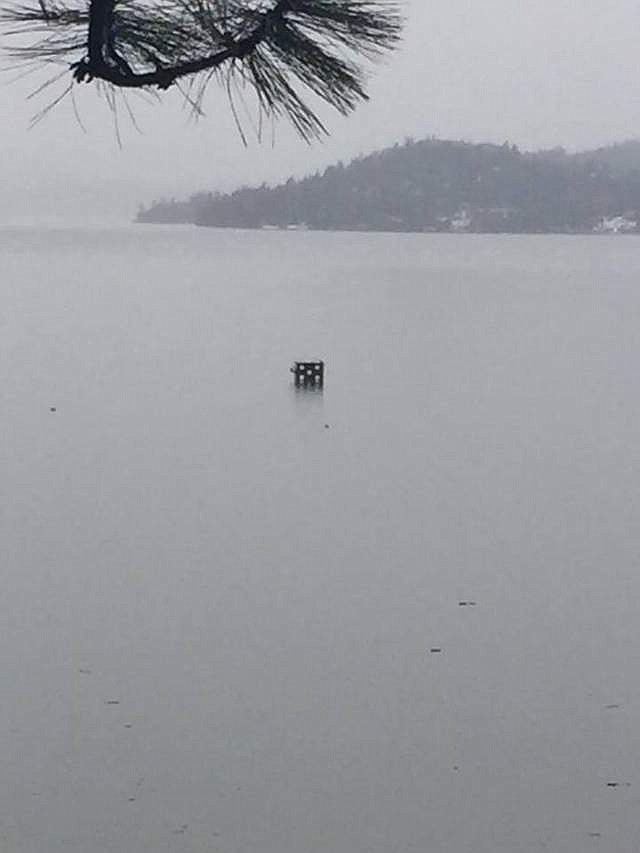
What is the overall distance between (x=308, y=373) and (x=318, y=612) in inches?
663

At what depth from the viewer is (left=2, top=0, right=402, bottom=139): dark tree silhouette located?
157 centimetres

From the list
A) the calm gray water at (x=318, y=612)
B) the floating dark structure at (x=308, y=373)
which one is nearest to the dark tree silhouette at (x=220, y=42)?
the calm gray water at (x=318, y=612)

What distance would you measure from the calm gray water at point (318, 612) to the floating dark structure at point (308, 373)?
0.64 m

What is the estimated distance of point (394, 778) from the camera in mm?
6152

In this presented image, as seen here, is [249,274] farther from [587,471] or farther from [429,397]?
[587,471]

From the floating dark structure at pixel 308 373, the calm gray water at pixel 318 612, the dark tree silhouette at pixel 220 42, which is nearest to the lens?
the dark tree silhouette at pixel 220 42

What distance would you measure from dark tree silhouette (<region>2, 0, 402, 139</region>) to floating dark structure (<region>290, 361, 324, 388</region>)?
24.5 meters

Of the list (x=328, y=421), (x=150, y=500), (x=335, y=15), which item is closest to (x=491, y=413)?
(x=328, y=421)

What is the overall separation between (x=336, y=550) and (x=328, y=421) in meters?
11.3

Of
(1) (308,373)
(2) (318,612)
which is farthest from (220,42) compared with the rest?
(1) (308,373)

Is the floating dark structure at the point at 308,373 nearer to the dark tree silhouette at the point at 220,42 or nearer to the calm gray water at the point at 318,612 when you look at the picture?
the calm gray water at the point at 318,612

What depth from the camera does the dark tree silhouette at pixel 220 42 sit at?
1.57m

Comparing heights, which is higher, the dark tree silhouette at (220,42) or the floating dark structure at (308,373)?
the dark tree silhouette at (220,42)

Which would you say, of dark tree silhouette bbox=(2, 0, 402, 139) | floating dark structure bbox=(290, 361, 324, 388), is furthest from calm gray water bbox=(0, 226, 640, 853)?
dark tree silhouette bbox=(2, 0, 402, 139)
